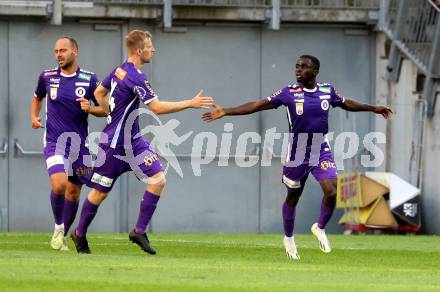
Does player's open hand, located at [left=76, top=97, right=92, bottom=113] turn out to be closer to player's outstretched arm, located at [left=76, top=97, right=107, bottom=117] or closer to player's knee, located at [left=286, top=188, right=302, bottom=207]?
player's outstretched arm, located at [left=76, top=97, right=107, bottom=117]

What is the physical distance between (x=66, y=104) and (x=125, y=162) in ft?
4.92

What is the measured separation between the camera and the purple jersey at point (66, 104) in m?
17.6

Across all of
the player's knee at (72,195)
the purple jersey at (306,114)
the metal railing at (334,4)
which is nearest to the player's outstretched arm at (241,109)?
the purple jersey at (306,114)

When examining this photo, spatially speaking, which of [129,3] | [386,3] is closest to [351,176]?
[386,3]

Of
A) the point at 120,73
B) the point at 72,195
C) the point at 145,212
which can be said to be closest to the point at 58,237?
the point at 72,195

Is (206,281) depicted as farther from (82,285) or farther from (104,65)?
(104,65)

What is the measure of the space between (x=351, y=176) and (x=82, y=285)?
1696 centimetres

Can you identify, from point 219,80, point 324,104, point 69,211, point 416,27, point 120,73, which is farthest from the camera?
point 219,80

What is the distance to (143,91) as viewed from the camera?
1627 centimetres

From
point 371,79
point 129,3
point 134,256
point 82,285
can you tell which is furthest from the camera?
point 371,79

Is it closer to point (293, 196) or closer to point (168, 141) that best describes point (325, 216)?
point (293, 196)

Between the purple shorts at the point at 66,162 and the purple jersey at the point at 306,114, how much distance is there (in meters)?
A: 2.22

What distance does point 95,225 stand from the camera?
2922 cm

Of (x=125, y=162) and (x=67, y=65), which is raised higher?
(x=67, y=65)
